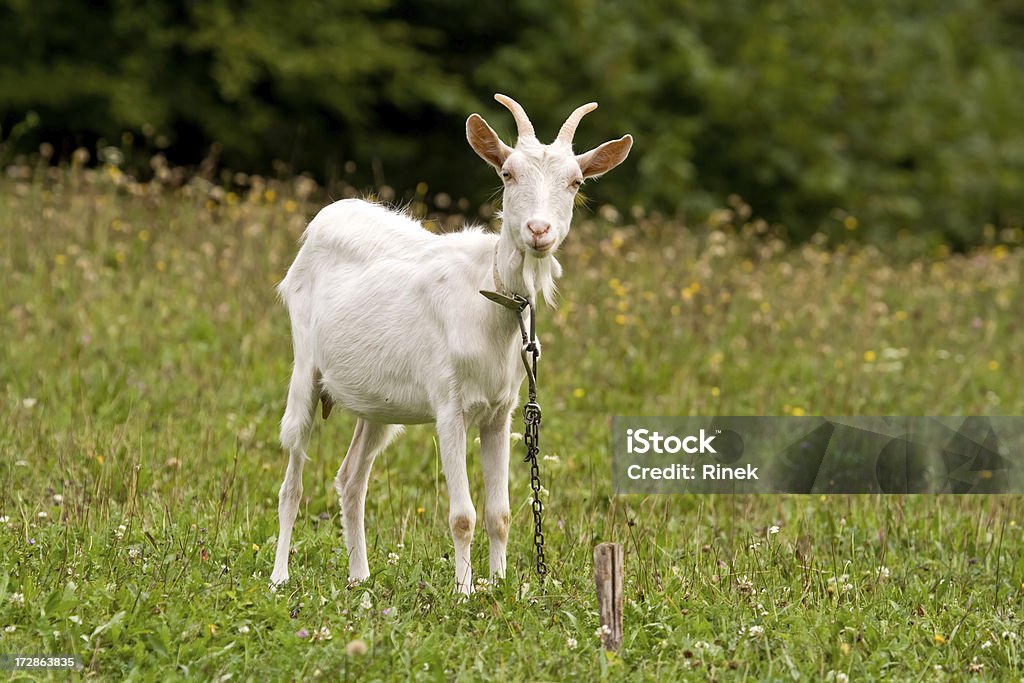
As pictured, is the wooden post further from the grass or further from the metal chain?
the metal chain

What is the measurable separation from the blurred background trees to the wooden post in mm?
9427

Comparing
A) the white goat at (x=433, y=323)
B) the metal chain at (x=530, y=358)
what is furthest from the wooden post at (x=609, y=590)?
the white goat at (x=433, y=323)

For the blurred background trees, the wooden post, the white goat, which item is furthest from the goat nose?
the blurred background trees

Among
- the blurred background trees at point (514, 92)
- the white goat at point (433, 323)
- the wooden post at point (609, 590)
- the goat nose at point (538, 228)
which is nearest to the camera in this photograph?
the wooden post at point (609, 590)

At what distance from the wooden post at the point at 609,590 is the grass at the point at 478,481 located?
0.26 feet

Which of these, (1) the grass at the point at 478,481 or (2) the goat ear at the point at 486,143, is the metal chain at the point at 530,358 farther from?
(2) the goat ear at the point at 486,143

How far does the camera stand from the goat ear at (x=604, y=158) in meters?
4.81

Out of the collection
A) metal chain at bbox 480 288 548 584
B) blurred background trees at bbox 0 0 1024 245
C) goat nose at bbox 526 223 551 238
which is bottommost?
metal chain at bbox 480 288 548 584

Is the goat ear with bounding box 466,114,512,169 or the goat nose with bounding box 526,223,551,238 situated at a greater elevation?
the goat ear with bounding box 466,114,512,169

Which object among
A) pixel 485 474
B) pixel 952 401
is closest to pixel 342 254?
pixel 485 474

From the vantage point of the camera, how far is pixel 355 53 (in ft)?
48.1

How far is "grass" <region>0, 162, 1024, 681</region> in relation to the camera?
461 cm

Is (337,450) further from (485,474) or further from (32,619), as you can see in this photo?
(32,619)

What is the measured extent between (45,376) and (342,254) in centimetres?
322
